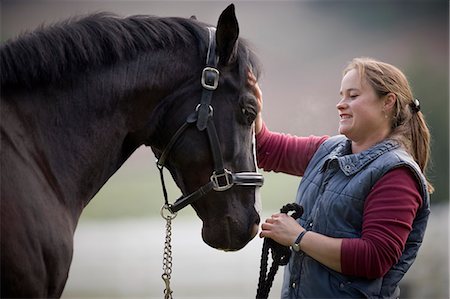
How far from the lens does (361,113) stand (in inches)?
110

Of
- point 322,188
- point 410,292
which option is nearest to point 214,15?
point 410,292

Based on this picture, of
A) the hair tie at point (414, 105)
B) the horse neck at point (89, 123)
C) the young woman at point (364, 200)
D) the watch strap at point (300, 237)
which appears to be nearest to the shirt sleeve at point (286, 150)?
the young woman at point (364, 200)

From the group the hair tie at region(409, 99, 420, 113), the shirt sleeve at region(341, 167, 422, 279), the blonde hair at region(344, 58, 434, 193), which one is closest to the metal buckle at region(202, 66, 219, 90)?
A: the blonde hair at region(344, 58, 434, 193)

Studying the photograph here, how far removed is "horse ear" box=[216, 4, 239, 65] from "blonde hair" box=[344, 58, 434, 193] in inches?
23.1

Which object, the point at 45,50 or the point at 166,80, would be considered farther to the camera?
the point at 166,80

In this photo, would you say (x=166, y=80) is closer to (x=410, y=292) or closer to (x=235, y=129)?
(x=235, y=129)

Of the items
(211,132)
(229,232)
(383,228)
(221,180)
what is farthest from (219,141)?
(383,228)

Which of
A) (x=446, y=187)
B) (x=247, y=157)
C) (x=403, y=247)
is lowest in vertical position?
(x=446, y=187)

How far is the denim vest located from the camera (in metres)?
2.64

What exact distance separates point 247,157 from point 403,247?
2.41ft

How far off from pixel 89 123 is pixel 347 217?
1.11m

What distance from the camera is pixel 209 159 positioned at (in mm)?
2648

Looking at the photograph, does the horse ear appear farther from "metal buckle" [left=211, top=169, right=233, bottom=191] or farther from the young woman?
"metal buckle" [left=211, top=169, right=233, bottom=191]

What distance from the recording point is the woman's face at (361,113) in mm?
2789
